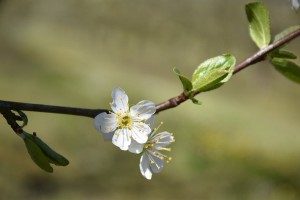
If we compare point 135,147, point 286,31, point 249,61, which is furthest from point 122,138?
point 286,31

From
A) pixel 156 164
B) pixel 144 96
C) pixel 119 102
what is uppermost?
pixel 144 96

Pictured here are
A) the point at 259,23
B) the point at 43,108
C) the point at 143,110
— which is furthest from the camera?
the point at 259,23

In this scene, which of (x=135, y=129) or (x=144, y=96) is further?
(x=144, y=96)

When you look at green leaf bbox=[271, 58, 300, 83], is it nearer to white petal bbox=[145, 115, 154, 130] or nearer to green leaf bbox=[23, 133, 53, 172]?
white petal bbox=[145, 115, 154, 130]

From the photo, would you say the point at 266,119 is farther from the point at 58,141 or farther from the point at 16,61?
the point at 16,61

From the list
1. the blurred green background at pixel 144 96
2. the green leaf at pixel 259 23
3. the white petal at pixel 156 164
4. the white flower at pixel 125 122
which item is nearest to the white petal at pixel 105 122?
the white flower at pixel 125 122

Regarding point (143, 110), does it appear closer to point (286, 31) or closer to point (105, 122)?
point (105, 122)

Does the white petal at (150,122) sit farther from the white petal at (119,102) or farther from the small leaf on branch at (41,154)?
Answer: the small leaf on branch at (41,154)

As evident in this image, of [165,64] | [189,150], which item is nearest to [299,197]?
[189,150]
